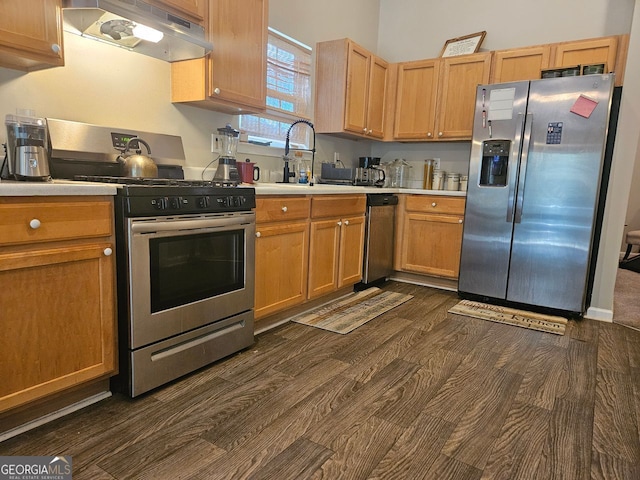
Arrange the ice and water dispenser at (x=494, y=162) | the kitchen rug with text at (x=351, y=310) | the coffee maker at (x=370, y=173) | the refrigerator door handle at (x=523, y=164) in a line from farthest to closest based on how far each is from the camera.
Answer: the coffee maker at (x=370, y=173), the ice and water dispenser at (x=494, y=162), the refrigerator door handle at (x=523, y=164), the kitchen rug with text at (x=351, y=310)

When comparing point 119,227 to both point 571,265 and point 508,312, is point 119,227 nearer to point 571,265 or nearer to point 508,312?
point 508,312

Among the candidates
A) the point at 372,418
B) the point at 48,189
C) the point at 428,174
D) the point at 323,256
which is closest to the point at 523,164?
the point at 428,174

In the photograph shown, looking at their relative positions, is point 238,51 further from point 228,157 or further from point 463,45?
point 463,45

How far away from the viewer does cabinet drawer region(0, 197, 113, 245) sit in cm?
133

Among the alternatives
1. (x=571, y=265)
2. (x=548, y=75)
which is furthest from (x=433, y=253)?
(x=548, y=75)

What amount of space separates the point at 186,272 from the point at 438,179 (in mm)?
2925

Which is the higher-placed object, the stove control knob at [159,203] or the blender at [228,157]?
the blender at [228,157]

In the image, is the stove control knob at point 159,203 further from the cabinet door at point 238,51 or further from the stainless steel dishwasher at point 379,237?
the stainless steel dishwasher at point 379,237

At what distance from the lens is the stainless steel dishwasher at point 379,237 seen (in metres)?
3.53

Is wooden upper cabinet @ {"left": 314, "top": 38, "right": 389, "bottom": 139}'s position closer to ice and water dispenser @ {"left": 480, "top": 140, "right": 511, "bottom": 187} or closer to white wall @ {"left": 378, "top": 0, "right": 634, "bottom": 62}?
white wall @ {"left": 378, "top": 0, "right": 634, "bottom": 62}

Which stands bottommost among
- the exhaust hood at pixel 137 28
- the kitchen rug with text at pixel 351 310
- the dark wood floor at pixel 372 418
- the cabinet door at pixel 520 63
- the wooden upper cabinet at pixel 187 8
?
the dark wood floor at pixel 372 418

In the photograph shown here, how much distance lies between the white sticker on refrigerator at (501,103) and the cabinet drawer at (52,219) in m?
2.86

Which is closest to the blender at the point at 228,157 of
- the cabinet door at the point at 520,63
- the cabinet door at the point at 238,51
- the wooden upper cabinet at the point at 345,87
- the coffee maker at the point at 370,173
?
the cabinet door at the point at 238,51

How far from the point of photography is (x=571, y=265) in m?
3.07
